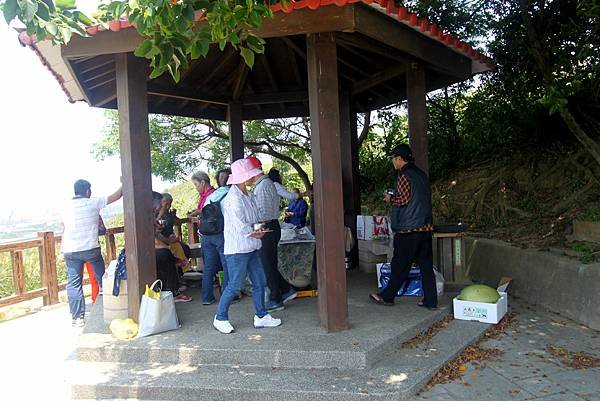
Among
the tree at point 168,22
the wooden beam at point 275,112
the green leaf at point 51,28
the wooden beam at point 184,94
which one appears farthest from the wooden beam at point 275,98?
the green leaf at point 51,28

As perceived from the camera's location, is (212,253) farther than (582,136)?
No

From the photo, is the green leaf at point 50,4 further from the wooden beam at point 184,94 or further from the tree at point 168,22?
the wooden beam at point 184,94

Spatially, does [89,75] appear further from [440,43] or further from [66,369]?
[440,43]

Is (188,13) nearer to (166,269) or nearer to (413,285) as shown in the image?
(166,269)

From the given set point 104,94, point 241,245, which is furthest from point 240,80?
point 241,245

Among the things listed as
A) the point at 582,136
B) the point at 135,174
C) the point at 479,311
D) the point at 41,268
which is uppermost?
the point at 582,136

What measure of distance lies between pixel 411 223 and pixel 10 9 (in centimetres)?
386

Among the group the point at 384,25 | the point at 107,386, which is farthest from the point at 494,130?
the point at 107,386

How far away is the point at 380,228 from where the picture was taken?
23.0 feet

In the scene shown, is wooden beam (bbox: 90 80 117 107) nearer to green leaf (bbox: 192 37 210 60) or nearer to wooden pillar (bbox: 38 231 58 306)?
wooden pillar (bbox: 38 231 58 306)

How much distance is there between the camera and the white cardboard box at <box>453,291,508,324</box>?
496 cm

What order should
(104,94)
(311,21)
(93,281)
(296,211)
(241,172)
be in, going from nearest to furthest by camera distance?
1. (311,21)
2. (241,172)
3. (93,281)
4. (104,94)
5. (296,211)

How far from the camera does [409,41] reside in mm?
4668

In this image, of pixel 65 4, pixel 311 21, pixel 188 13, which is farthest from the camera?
pixel 311 21
